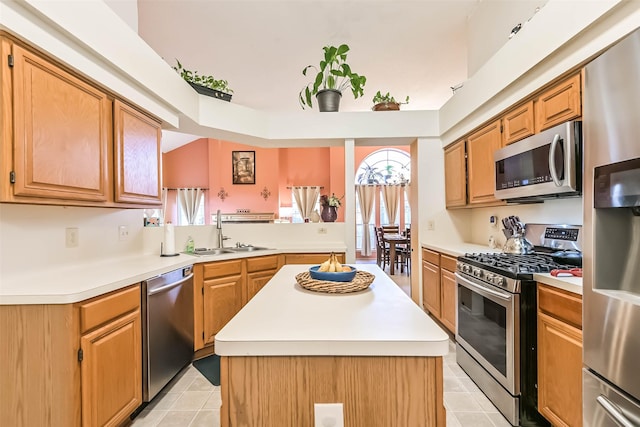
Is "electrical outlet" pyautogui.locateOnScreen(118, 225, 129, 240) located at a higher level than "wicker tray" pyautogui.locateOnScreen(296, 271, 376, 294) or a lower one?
higher

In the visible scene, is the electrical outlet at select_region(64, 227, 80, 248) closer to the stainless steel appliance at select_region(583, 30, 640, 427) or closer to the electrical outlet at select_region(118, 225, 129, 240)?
the electrical outlet at select_region(118, 225, 129, 240)

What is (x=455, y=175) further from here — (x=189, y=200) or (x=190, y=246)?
(x=189, y=200)

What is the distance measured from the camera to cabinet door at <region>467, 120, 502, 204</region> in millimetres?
2453

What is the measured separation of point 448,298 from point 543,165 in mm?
1386

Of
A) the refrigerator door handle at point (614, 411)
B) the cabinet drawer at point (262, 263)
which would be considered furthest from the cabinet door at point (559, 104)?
the cabinet drawer at point (262, 263)

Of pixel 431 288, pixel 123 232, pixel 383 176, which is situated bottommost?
pixel 431 288

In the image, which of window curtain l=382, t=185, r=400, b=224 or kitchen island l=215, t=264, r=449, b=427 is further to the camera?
window curtain l=382, t=185, r=400, b=224

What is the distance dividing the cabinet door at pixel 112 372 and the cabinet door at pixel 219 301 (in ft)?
2.53

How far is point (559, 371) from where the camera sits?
1.44m

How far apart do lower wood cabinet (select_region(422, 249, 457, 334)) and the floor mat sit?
197 cm

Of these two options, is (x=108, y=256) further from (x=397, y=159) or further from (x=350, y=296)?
(x=397, y=159)

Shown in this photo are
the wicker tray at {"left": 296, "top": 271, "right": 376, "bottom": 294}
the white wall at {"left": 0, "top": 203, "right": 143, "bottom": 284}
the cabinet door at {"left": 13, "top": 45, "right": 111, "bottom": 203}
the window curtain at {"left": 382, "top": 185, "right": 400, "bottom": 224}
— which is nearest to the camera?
the wicker tray at {"left": 296, "top": 271, "right": 376, "bottom": 294}

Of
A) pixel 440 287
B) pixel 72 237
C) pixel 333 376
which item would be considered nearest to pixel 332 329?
pixel 333 376

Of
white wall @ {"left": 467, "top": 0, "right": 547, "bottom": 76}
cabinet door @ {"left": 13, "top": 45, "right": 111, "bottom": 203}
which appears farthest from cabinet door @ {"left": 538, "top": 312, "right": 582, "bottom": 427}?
cabinet door @ {"left": 13, "top": 45, "right": 111, "bottom": 203}
